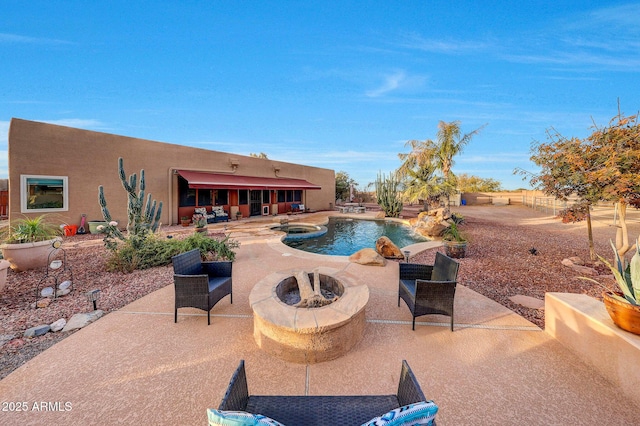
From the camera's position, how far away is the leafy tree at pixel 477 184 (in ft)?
146

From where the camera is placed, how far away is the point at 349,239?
1177cm

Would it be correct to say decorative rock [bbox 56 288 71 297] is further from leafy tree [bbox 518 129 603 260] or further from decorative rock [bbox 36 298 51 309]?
leafy tree [bbox 518 129 603 260]

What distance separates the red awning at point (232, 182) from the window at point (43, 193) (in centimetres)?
485

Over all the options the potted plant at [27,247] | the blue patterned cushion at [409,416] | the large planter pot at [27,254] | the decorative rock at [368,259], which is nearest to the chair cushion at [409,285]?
the decorative rock at [368,259]

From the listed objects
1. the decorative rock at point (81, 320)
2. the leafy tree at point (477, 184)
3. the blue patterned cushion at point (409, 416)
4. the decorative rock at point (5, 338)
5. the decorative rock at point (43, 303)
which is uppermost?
the leafy tree at point (477, 184)

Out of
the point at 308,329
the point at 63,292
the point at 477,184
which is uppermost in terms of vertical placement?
the point at 477,184

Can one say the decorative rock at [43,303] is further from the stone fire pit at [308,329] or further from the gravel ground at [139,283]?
the stone fire pit at [308,329]

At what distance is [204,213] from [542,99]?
2012 cm

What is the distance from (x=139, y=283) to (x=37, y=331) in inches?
75.3

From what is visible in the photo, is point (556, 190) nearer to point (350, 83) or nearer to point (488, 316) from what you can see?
point (488, 316)

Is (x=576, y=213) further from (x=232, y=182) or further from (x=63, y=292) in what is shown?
(x=232, y=182)

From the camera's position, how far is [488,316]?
4.06 m

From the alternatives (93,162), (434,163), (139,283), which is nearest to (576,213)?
(139,283)

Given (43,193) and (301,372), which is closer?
(301,372)
